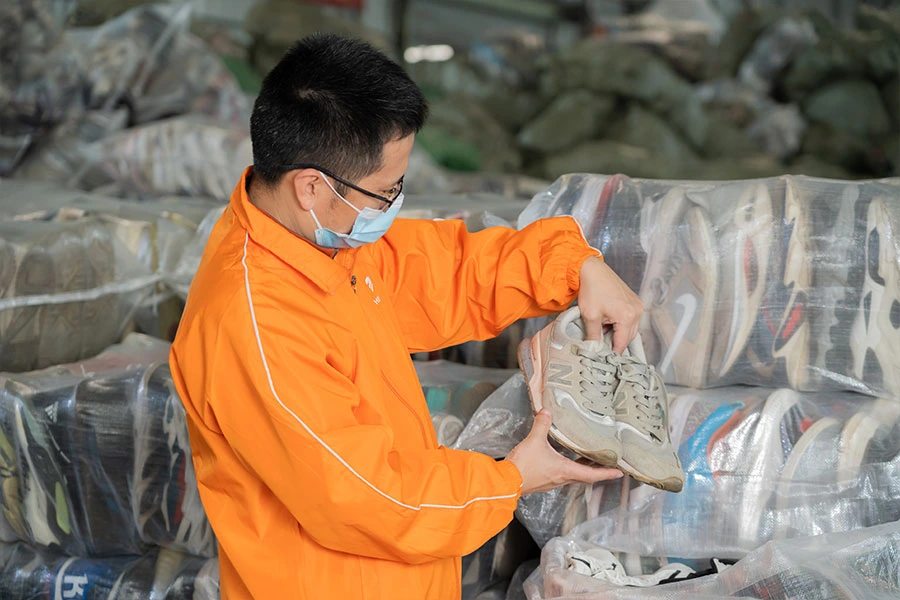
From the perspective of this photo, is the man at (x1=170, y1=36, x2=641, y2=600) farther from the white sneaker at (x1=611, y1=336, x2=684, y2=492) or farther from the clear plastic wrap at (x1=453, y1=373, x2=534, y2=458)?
the clear plastic wrap at (x1=453, y1=373, x2=534, y2=458)

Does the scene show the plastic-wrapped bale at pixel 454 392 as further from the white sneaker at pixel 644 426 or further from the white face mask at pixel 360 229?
the white face mask at pixel 360 229

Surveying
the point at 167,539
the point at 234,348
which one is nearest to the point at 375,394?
the point at 234,348

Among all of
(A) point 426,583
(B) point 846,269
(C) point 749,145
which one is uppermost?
(B) point 846,269

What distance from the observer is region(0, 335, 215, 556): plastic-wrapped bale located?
145cm

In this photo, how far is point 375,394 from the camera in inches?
42.0

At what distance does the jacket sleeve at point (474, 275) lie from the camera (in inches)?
49.0

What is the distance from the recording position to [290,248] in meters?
1.02

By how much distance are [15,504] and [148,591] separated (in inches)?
10.2

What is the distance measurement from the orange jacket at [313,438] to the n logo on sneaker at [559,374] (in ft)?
0.53

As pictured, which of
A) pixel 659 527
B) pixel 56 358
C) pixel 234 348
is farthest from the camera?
pixel 56 358

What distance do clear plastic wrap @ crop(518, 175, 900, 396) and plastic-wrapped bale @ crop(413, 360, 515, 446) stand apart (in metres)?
0.26

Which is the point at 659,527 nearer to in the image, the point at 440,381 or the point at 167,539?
the point at 440,381

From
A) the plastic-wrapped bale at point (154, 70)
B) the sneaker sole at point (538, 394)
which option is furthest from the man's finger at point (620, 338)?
the plastic-wrapped bale at point (154, 70)

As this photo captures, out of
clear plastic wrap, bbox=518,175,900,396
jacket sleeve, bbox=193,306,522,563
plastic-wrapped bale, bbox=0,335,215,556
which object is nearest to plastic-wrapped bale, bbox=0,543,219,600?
plastic-wrapped bale, bbox=0,335,215,556
